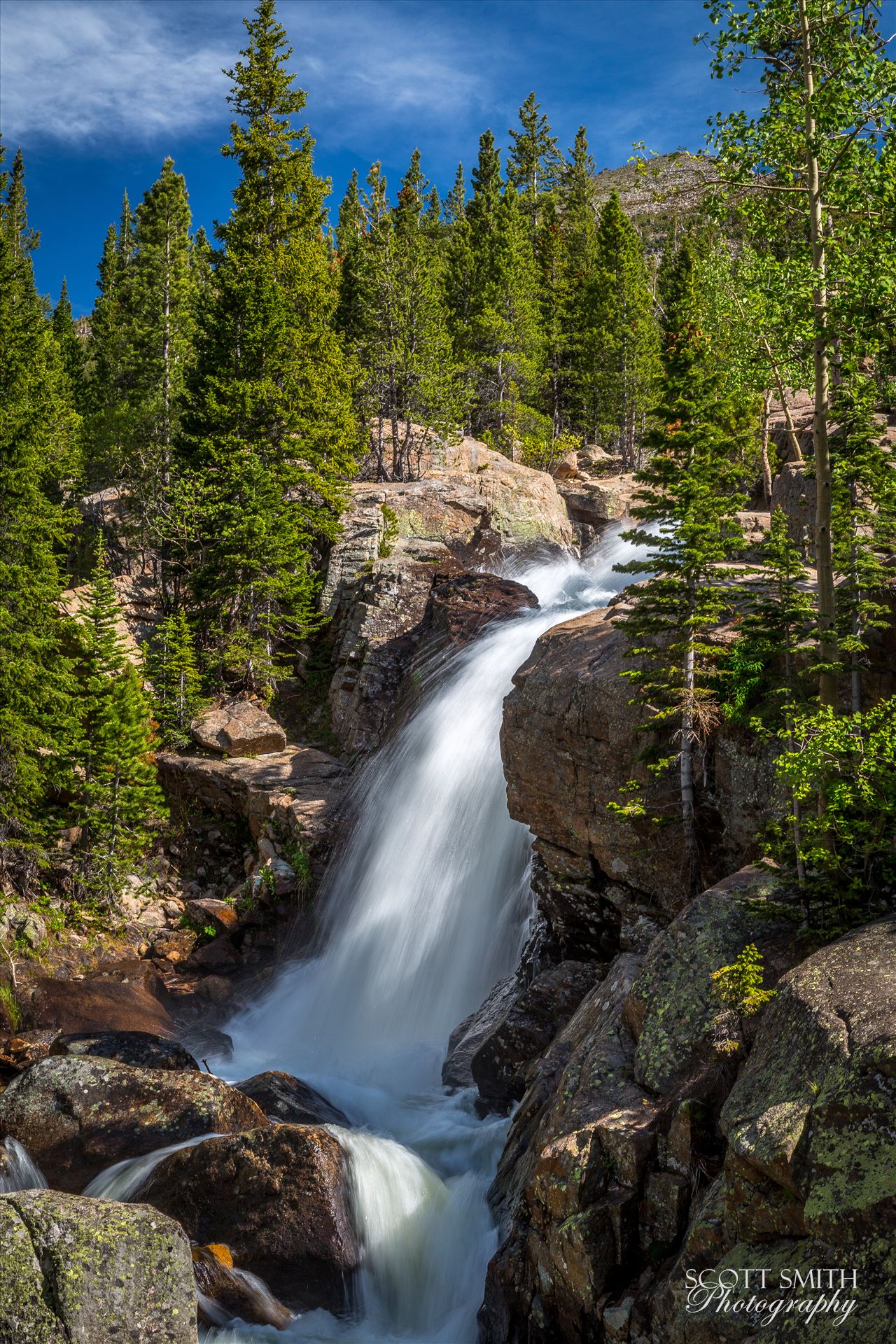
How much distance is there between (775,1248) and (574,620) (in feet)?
34.9

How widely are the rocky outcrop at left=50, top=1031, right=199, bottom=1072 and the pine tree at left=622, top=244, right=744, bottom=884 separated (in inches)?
329

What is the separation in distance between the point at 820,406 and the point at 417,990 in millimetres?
12413

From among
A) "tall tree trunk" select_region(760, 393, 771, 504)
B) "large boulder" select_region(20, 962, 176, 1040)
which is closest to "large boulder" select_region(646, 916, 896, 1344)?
"large boulder" select_region(20, 962, 176, 1040)

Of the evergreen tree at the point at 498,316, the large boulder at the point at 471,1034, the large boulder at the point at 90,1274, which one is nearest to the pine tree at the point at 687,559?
the large boulder at the point at 471,1034

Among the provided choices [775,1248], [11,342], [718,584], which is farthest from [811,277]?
[11,342]

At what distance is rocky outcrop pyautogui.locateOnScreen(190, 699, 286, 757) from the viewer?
2433 centimetres

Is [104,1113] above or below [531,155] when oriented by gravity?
below

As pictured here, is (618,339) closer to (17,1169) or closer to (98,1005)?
(98,1005)

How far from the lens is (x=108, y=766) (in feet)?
68.5

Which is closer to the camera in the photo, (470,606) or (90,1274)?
(90,1274)

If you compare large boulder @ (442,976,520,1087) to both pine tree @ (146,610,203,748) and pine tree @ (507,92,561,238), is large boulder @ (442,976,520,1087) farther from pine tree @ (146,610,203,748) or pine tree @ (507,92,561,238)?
pine tree @ (507,92,561,238)

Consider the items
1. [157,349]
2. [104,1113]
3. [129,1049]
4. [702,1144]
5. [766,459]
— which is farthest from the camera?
[157,349]

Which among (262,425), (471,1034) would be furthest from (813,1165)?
(262,425)

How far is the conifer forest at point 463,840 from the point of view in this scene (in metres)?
7.65
